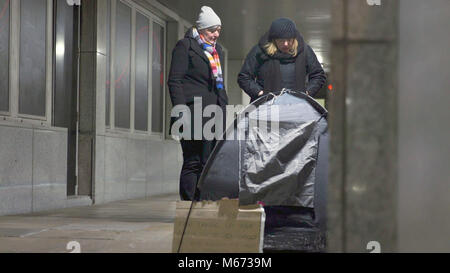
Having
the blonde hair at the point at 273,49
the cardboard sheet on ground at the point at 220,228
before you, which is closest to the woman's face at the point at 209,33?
the blonde hair at the point at 273,49

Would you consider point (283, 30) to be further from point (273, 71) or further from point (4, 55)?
point (4, 55)

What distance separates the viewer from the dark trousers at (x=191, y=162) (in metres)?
5.77

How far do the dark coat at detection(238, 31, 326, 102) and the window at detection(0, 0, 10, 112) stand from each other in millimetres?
2779

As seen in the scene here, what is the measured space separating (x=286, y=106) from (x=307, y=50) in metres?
1.16

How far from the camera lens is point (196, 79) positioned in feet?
19.8

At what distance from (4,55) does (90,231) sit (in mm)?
2553

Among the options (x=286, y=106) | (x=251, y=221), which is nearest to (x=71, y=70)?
(x=286, y=106)

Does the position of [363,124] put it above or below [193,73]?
below

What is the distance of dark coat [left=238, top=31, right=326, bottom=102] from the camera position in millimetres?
5484

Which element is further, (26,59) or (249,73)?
(26,59)

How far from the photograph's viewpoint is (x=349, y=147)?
155 cm

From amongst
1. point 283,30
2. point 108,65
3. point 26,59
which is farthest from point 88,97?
point 283,30
